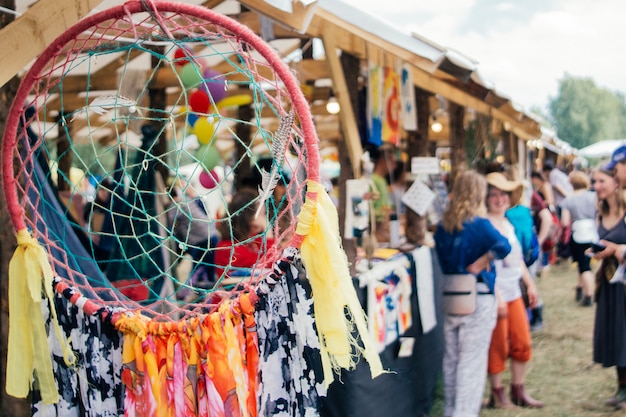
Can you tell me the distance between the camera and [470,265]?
3852 millimetres

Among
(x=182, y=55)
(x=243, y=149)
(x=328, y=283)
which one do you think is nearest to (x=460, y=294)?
(x=182, y=55)

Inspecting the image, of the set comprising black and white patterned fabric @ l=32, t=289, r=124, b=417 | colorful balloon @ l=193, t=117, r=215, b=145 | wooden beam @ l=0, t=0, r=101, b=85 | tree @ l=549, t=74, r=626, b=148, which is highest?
tree @ l=549, t=74, r=626, b=148

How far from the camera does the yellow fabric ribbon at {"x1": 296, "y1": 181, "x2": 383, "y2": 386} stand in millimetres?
1619

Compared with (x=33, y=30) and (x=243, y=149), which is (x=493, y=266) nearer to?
(x=33, y=30)

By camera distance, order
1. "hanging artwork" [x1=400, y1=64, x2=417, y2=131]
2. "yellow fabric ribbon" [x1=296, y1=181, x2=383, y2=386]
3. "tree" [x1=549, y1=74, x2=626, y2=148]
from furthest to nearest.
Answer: "tree" [x1=549, y1=74, x2=626, y2=148] < "hanging artwork" [x1=400, y1=64, x2=417, y2=131] < "yellow fabric ribbon" [x1=296, y1=181, x2=383, y2=386]

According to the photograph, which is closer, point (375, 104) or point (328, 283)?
point (328, 283)

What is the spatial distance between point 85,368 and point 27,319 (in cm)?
24

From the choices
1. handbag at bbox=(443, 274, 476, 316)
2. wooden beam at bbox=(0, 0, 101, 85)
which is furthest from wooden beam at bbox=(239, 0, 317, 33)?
handbag at bbox=(443, 274, 476, 316)

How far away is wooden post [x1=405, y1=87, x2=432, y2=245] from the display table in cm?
25

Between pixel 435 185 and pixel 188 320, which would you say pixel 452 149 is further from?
pixel 188 320

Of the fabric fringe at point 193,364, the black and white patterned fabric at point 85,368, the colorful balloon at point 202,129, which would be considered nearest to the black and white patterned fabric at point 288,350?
the fabric fringe at point 193,364

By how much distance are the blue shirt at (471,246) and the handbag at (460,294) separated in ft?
0.15

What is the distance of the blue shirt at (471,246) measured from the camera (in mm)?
3754

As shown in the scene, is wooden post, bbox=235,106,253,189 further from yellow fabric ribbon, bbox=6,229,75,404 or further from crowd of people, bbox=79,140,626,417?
yellow fabric ribbon, bbox=6,229,75,404
